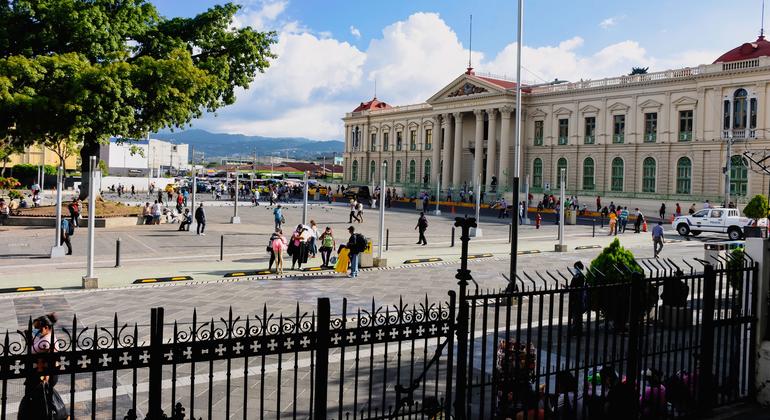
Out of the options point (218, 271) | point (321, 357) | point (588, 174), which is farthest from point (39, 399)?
point (588, 174)

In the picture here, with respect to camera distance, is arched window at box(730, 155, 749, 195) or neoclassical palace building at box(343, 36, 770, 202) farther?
neoclassical palace building at box(343, 36, 770, 202)

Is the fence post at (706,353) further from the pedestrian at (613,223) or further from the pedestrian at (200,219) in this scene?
the pedestrian at (613,223)

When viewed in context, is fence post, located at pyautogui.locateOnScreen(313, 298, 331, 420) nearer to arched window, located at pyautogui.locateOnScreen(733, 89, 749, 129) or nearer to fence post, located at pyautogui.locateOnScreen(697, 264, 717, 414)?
fence post, located at pyautogui.locateOnScreen(697, 264, 717, 414)

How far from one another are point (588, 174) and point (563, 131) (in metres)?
5.41

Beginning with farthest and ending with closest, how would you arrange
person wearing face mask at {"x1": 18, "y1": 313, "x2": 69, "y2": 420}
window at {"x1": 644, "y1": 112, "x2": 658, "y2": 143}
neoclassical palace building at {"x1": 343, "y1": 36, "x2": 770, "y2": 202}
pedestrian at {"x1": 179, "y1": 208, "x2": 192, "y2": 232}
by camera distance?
window at {"x1": 644, "y1": 112, "x2": 658, "y2": 143} < neoclassical palace building at {"x1": 343, "y1": 36, "x2": 770, "y2": 202} < pedestrian at {"x1": 179, "y1": 208, "x2": 192, "y2": 232} < person wearing face mask at {"x1": 18, "y1": 313, "x2": 69, "y2": 420}

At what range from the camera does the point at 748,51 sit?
180ft

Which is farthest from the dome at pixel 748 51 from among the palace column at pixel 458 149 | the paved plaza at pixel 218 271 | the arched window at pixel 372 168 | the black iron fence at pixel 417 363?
the black iron fence at pixel 417 363

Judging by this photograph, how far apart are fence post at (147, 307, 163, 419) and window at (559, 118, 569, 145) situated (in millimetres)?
66803

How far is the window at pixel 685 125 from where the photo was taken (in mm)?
56906

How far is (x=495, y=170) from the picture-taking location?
7406 centimetres

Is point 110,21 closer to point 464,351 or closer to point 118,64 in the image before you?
point 118,64

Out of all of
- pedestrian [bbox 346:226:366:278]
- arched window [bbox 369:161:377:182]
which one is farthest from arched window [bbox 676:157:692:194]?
pedestrian [bbox 346:226:366:278]

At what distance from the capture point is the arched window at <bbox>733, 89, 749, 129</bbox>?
52.2 metres

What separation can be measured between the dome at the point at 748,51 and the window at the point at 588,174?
1456 cm
